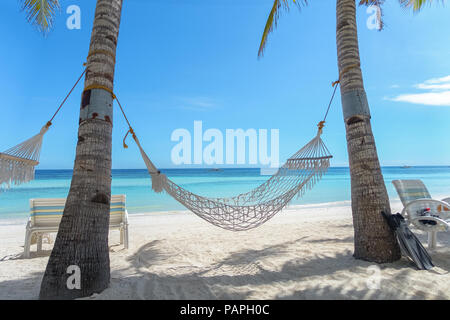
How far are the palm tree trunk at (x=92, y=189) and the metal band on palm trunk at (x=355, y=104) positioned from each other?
1.70 m

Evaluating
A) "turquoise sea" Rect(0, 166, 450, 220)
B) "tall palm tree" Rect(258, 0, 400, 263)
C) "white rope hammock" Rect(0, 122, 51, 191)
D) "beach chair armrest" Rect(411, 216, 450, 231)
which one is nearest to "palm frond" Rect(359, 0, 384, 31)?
"tall palm tree" Rect(258, 0, 400, 263)

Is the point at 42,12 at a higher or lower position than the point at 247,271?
higher

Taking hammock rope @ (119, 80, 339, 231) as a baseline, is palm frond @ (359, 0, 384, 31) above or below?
above

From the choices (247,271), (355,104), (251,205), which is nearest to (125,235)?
(251,205)

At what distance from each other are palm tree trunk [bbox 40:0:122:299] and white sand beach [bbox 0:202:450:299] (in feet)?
0.54

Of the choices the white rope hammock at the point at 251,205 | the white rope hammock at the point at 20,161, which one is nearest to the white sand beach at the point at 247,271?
the white rope hammock at the point at 251,205

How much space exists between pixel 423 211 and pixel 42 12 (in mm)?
4059

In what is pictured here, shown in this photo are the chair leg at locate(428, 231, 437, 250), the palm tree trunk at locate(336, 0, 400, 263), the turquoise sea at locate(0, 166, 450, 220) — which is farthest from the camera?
the turquoise sea at locate(0, 166, 450, 220)

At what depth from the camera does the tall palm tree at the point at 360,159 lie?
1.88 meters

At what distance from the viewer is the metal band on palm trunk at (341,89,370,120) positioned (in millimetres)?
2016

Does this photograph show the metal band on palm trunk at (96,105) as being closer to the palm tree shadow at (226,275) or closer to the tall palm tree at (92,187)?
the tall palm tree at (92,187)

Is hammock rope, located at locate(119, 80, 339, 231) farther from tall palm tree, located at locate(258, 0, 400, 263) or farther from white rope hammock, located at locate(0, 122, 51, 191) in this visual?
white rope hammock, located at locate(0, 122, 51, 191)

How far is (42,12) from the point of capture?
8.89 feet

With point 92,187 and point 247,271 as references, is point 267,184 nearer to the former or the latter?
point 247,271
